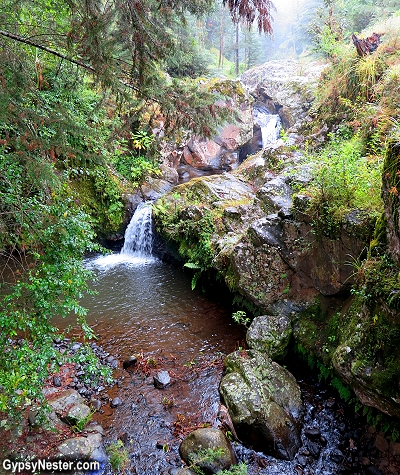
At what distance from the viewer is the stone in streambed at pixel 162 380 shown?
198 inches

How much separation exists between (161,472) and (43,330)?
227 centimetres

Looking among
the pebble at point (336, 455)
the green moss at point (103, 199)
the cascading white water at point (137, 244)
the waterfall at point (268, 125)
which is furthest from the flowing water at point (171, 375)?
the waterfall at point (268, 125)

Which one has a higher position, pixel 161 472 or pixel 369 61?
pixel 369 61

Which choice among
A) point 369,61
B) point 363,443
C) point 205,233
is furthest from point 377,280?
point 369,61

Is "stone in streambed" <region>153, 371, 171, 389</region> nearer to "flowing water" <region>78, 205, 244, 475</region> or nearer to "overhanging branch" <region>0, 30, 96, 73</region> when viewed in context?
"flowing water" <region>78, 205, 244, 475</region>

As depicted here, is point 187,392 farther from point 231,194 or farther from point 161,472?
point 231,194

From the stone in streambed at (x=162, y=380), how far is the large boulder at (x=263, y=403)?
41.6 inches

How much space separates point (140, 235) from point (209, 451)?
26.0ft

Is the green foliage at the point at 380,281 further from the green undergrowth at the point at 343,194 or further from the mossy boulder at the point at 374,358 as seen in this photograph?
the green undergrowth at the point at 343,194

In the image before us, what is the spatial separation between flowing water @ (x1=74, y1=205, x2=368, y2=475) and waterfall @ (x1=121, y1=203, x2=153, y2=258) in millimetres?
1626

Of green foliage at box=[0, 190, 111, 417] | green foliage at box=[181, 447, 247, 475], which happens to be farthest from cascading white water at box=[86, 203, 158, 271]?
green foliage at box=[181, 447, 247, 475]

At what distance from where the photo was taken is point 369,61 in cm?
805

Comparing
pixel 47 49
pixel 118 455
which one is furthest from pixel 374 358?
pixel 47 49

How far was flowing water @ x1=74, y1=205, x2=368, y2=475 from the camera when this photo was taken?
3883 mm
